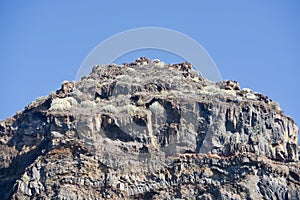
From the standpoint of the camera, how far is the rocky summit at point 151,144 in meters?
125

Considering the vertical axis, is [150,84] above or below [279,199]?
above

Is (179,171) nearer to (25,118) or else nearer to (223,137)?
(223,137)

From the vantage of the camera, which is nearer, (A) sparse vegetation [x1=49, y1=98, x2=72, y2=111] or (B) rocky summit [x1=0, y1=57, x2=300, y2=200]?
Answer: (B) rocky summit [x1=0, y1=57, x2=300, y2=200]

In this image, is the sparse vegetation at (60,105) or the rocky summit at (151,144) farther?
the sparse vegetation at (60,105)

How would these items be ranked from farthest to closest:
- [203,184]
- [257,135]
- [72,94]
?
[72,94], [257,135], [203,184]

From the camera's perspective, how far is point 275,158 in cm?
13225

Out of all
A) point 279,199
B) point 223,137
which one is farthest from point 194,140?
point 279,199

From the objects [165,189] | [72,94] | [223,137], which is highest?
[72,94]

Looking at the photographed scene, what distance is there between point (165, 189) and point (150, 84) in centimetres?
2231

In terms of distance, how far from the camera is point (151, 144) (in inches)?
5123

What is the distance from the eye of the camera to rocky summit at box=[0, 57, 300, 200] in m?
125

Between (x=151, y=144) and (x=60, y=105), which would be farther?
(x=60, y=105)

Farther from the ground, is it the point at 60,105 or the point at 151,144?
the point at 60,105

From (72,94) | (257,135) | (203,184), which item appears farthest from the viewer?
(72,94)
